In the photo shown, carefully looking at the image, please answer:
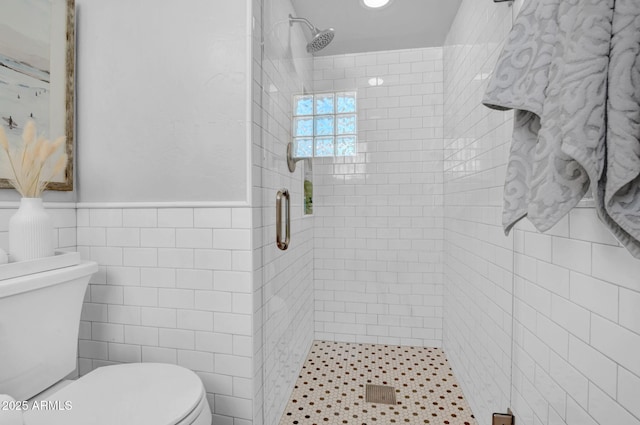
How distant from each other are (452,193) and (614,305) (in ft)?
4.83

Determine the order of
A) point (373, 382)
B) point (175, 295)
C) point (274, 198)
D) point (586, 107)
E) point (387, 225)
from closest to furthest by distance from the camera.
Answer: point (586, 107), point (175, 295), point (274, 198), point (373, 382), point (387, 225)

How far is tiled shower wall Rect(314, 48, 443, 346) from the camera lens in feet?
7.89

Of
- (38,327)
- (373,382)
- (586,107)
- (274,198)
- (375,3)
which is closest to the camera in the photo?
(586,107)

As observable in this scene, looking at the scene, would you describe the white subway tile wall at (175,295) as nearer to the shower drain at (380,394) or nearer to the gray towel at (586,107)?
the shower drain at (380,394)

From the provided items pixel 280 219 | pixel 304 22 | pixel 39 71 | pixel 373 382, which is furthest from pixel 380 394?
pixel 39 71

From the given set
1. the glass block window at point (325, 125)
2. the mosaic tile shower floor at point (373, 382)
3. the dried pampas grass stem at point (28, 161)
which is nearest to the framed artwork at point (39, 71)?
the dried pampas grass stem at point (28, 161)

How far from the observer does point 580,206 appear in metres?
0.85

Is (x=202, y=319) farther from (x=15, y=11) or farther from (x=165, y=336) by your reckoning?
(x=15, y=11)

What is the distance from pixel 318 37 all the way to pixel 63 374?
6.16 feet

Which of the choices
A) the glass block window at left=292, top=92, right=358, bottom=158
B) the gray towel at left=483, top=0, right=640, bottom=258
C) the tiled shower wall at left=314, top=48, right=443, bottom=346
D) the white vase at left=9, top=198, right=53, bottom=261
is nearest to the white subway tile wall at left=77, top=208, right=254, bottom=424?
the white vase at left=9, top=198, right=53, bottom=261

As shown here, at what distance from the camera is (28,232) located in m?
1.14

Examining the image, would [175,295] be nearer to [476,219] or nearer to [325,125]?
[325,125]

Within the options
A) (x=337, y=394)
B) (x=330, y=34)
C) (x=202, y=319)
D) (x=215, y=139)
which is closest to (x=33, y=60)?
(x=215, y=139)

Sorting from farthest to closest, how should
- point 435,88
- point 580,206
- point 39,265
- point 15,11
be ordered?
1. point 435,88
2. point 15,11
3. point 39,265
4. point 580,206
